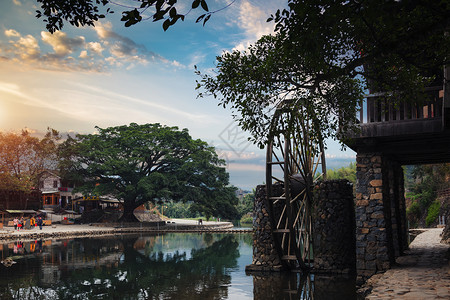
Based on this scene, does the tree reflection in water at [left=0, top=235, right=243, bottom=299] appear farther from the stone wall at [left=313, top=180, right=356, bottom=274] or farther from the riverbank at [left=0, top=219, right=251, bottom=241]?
the riverbank at [left=0, top=219, right=251, bottom=241]

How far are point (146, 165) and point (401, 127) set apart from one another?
110 feet

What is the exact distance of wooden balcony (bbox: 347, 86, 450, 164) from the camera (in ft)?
31.8

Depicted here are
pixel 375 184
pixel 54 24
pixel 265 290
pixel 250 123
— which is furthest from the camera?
pixel 265 290

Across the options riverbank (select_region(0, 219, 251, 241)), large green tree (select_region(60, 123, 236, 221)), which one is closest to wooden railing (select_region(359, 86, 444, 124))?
riverbank (select_region(0, 219, 251, 241))

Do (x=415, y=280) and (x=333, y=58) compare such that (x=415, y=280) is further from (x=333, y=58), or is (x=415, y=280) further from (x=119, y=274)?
(x=119, y=274)

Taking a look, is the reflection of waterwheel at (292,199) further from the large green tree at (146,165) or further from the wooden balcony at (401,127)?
the large green tree at (146,165)

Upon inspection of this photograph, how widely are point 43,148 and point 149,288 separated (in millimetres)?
39971

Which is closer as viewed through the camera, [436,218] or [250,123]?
[250,123]

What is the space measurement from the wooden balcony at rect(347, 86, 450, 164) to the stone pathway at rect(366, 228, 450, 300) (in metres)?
2.95

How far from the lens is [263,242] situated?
568 inches

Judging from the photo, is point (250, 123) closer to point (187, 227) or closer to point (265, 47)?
point (265, 47)

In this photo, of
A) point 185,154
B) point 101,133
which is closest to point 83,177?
point 101,133

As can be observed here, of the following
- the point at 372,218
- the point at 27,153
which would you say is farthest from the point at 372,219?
the point at 27,153

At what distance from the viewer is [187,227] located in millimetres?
40156
